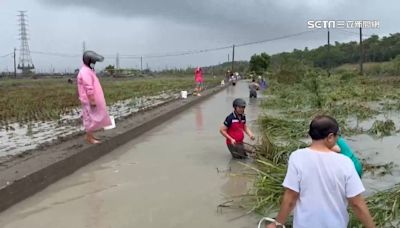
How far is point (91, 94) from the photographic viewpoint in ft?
27.5

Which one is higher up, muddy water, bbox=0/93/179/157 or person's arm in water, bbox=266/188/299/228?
person's arm in water, bbox=266/188/299/228

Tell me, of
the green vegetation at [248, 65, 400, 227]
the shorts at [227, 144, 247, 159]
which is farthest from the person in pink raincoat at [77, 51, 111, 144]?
the green vegetation at [248, 65, 400, 227]

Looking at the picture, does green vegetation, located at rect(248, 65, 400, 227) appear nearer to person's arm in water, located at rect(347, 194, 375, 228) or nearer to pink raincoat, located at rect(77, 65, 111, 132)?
person's arm in water, located at rect(347, 194, 375, 228)

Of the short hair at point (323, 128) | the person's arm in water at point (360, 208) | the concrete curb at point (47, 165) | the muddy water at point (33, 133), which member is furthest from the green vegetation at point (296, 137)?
the muddy water at point (33, 133)

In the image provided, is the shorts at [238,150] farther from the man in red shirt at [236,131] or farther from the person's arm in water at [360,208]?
the person's arm in water at [360,208]

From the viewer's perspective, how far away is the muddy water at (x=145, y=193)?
5191 mm

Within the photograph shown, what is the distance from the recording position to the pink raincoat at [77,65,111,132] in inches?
330

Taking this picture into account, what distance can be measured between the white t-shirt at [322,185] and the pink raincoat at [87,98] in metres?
5.82

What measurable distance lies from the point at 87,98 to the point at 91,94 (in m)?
0.12

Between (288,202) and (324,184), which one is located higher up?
(324,184)

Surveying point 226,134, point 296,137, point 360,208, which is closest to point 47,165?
point 226,134

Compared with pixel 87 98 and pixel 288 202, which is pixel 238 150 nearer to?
pixel 87 98

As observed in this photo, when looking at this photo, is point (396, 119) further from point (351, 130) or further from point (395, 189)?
point (395, 189)

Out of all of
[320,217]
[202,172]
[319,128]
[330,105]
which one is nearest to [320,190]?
[320,217]
